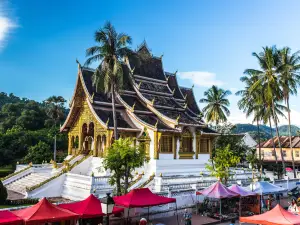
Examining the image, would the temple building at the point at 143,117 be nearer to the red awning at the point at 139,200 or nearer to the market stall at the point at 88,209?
the red awning at the point at 139,200

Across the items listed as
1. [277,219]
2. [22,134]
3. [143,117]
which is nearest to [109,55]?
[143,117]

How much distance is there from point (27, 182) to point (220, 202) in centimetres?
1506

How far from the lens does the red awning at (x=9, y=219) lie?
9195 mm

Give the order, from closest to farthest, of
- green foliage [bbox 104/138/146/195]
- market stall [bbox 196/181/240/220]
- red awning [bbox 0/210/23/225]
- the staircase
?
red awning [bbox 0/210/23/225]
green foliage [bbox 104/138/146/195]
market stall [bbox 196/181/240/220]
the staircase

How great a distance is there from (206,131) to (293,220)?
63.2 feet

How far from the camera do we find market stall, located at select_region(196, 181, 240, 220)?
1542 centimetres

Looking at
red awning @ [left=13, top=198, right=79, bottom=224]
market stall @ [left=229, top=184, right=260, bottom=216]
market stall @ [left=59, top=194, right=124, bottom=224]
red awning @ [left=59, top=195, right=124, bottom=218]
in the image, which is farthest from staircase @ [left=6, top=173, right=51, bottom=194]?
market stall @ [left=229, top=184, right=260, bottom=216]

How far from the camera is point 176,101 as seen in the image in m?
30.0

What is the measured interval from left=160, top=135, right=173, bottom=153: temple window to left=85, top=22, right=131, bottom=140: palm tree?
14.5ft

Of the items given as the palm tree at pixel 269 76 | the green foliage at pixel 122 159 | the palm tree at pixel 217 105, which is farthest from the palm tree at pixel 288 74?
the green foliage at pixel 122 159

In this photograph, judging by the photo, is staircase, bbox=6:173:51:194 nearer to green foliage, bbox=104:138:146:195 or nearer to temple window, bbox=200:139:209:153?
green foliage, bbox=104:138:146:195

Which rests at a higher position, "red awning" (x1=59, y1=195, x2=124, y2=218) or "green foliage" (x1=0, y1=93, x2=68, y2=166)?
"green foliage" (x1=0, y1=93, x2=68, y2=166)

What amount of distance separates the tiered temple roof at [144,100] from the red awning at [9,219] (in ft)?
44.1

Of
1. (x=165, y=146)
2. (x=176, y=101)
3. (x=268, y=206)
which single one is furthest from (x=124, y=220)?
(x=176, y=101)
